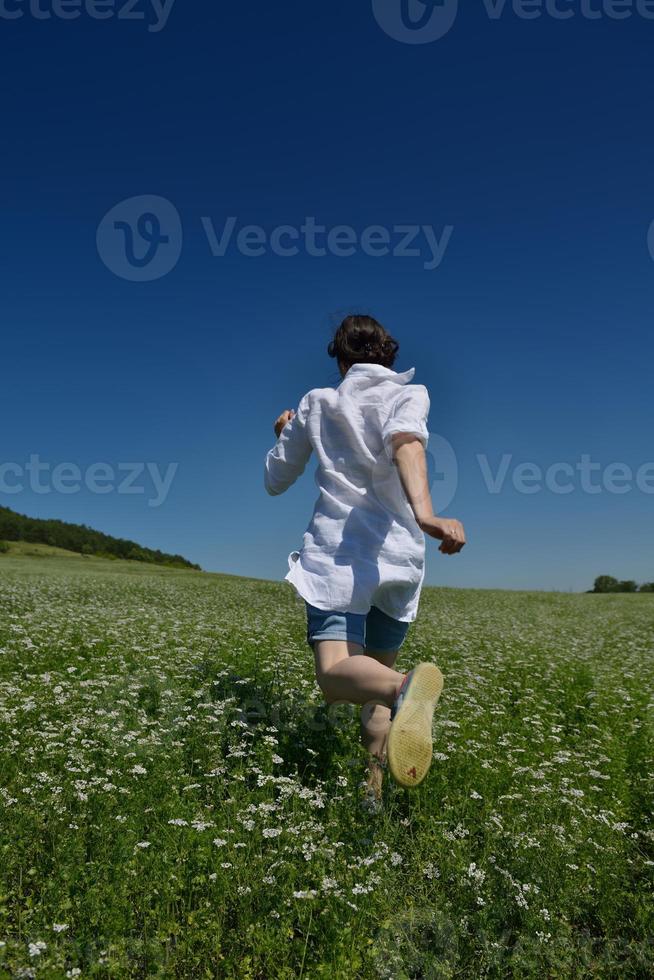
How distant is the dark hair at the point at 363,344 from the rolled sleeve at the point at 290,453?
1.39ft

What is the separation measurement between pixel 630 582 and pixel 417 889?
194 feet

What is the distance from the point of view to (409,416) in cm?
434

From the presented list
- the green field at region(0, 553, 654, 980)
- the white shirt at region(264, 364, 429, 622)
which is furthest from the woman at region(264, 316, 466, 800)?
the green field at region(0, 553, 654, 980)

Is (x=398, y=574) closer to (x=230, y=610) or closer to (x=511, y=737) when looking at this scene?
(x=511, y=737)

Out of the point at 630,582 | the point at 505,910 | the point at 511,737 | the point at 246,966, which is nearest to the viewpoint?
the point at 246,966

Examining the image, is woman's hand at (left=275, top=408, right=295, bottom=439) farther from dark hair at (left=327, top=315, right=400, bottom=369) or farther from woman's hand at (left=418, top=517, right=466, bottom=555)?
woman's hand at (left=418, top=517, right=466, bottom=555)

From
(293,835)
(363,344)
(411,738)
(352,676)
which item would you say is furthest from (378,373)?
(293,835)

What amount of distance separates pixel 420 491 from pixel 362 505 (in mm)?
484

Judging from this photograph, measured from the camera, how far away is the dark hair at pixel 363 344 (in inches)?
195

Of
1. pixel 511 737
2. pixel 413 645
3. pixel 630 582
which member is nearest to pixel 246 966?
pixel 511 737

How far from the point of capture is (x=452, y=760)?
5.76 m

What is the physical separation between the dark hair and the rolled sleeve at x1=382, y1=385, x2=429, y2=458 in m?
0.50

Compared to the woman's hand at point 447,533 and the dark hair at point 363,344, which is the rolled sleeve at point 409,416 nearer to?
the dark hair at point 363,344

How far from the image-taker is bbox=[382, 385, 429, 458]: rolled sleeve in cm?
426
